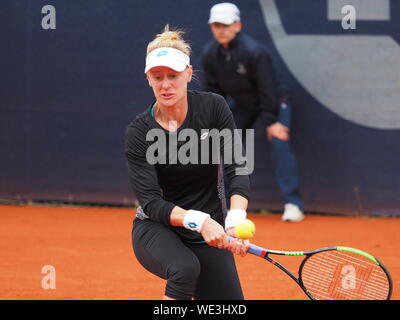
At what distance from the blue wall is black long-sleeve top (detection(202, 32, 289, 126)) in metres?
0.29

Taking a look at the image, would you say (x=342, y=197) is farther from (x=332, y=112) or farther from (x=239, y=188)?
(x=239, y=188)

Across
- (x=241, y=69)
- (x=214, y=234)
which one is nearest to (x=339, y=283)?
(x=214, y=234)

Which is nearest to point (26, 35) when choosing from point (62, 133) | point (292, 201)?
point (62, 133)

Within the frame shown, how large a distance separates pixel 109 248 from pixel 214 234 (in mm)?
2959

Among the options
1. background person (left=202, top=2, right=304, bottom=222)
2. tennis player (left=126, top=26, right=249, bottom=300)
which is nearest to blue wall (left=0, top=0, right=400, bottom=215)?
background person (left=202, top=2, right=304, bottom=222)

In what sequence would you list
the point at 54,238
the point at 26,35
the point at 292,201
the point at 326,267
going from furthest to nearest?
the point at 26,35
the point at 292,201
the point at 54,238
the point at 326,267

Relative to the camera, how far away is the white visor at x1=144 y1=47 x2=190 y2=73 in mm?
3309

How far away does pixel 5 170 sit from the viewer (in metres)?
7.64

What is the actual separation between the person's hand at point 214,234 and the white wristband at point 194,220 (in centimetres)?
2

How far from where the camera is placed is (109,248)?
19.8 feet

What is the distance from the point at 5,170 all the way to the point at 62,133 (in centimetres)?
69

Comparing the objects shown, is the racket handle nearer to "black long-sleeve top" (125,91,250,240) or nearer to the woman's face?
"black long-sleeve top" (125,91,250,240)

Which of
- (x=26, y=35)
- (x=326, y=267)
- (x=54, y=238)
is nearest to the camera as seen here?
(x=326, y=267)

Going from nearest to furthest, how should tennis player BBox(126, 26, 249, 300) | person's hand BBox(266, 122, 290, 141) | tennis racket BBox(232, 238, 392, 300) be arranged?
tennis player BBox(126, 26, 249, 300) → tennis racket BBox(232, 238, 392, 300) → person's hand BBox(266, 122, 290, 141)
